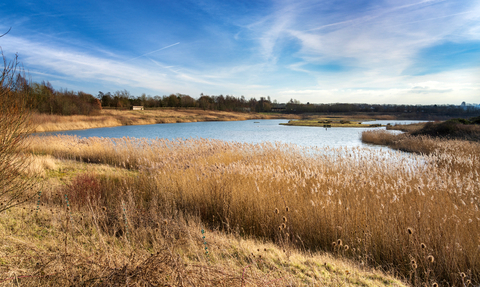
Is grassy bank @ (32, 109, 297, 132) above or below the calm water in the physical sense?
above

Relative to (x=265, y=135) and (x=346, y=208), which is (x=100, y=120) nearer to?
(x=265, y=135)

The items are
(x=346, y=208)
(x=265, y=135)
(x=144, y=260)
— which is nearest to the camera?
(x=144, y=260)

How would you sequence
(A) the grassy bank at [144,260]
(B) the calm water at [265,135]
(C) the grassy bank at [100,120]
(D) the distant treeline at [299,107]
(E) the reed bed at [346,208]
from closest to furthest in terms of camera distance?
1. (A) the grassy bank at [144,260]
2. (E) the reed bed at [346,208]
3. (B) the calm water at [265,135]
4. (C) the grassy bank at [100,120]
5. (D) the distant treeline at [299,107]

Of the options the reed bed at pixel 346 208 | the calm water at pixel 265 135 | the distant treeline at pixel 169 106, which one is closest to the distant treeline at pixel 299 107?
the distant treeline at pixel 169 106

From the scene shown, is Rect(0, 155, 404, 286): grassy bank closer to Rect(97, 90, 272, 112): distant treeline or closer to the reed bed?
the reed bed

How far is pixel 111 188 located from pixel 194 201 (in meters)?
3.31

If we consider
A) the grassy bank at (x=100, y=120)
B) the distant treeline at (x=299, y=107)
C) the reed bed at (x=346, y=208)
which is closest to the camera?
the reed bed at (x=346, y=208)

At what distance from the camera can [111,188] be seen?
7.62 metres

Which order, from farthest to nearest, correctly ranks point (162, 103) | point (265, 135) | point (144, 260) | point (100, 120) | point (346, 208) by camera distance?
point (162, 103), point (100, 120), point (265, 135), point (346, 208), point (144, 260)

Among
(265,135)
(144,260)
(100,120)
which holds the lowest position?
(265,135)

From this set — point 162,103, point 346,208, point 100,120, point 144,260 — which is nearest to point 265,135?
point 346,208

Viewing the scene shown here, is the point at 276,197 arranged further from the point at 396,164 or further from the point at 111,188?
the point at 111,188

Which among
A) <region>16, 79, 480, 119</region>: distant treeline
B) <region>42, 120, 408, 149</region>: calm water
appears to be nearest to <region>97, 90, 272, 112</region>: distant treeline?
<region>16, 79, 480, 119</region>: distant treeline

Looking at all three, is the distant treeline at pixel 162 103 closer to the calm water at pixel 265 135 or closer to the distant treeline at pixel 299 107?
the distant treeline at pixel 299 107
